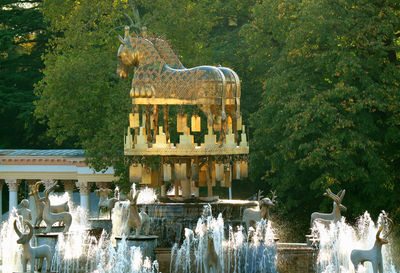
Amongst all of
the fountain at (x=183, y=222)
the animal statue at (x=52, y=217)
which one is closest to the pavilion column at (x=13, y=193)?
the fountain at (x=183, y=222)

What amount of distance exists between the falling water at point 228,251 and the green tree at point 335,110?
922 cm

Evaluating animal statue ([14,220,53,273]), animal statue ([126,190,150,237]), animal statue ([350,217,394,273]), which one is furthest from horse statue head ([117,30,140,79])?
animal statue ([350,217,394,273])

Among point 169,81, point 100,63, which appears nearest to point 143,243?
point 169,81

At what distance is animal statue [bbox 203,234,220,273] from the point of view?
2467 cm

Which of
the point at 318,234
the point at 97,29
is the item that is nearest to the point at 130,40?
the point at 318,234

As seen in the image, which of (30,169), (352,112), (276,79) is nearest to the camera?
(352,112)

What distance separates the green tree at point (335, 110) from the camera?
3591 centimetres

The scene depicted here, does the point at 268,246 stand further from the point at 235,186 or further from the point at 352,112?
the point at 235,186

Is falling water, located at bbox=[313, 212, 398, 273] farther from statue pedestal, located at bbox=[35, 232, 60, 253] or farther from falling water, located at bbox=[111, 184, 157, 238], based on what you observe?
statue pedestal, located at bbox=[35, 232, 60, 253]

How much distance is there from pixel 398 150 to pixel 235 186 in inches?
476

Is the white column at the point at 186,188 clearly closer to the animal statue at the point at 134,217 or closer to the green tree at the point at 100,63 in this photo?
the animal statue at the point at 134,217

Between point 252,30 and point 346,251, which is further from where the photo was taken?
point 252,30

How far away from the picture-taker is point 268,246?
26453 mm

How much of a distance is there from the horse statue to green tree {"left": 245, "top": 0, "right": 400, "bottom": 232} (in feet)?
23.3
